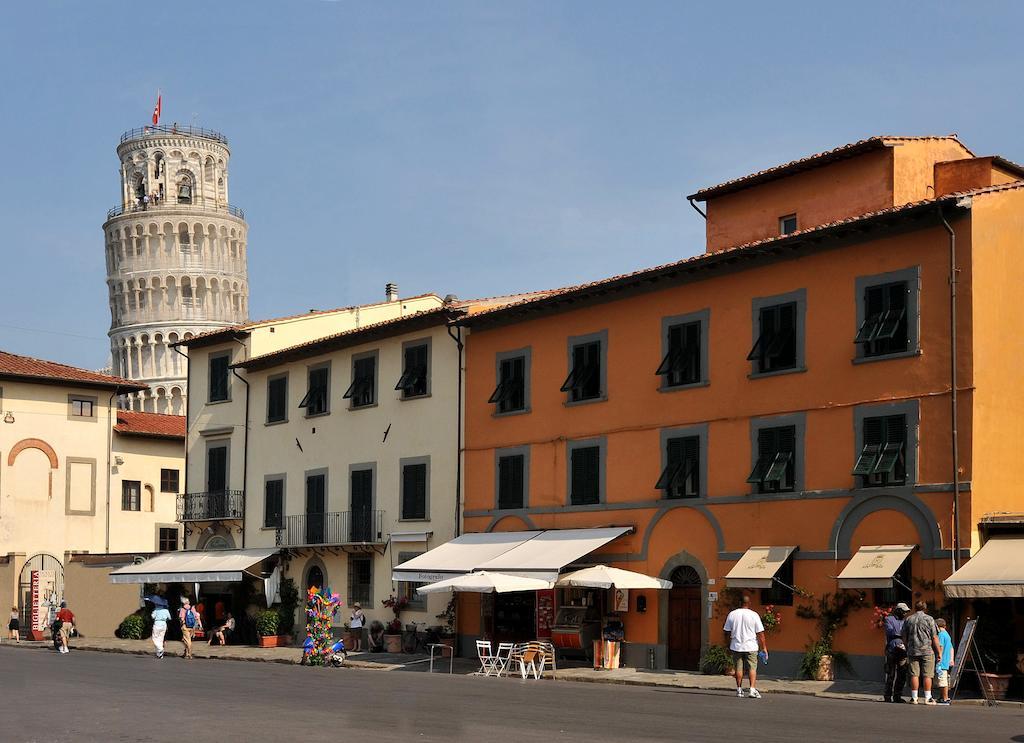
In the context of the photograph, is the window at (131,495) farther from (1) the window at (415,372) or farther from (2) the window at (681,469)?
(2) the window at (681,469)

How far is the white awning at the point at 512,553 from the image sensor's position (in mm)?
30672

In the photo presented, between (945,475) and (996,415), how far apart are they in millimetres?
1511

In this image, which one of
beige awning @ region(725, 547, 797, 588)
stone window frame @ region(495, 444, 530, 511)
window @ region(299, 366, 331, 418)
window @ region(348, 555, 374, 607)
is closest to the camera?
beige awning @ region(725, 547, 797, 588)

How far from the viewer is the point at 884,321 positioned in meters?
26.3

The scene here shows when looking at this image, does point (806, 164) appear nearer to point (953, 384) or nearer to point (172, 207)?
point (953, 384)

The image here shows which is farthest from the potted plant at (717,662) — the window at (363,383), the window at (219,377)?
the window at (219,377)

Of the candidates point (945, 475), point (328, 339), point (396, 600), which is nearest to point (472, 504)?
point (396, 600)

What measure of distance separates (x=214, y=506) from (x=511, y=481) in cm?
1448

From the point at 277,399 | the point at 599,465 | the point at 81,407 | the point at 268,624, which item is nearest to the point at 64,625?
the point at 268,624

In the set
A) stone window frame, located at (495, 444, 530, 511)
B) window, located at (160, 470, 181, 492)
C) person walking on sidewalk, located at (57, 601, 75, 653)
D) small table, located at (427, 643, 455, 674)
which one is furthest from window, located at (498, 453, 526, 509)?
window, located at (160, 470, 181, 492)

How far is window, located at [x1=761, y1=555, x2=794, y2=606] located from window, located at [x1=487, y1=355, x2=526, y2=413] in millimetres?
9116

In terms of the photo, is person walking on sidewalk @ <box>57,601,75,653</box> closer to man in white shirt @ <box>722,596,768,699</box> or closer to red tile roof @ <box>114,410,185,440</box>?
red tile roof @ <box>114,410,185,440</box>

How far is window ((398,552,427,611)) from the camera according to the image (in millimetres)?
37344

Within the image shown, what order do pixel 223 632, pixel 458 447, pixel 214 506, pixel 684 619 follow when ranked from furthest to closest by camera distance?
pixel 214 506 < pixel 223 632 < pixel 458 447 < pixel 684 619
